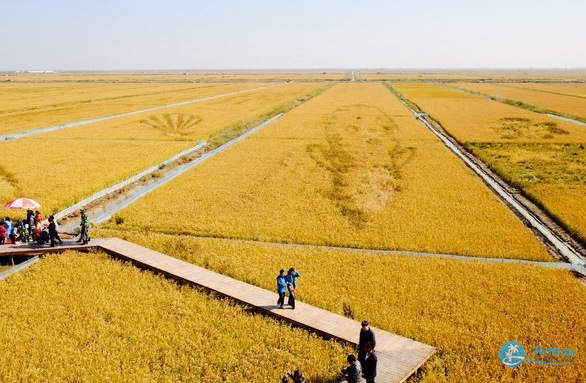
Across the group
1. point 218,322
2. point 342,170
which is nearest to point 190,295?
point 218,322

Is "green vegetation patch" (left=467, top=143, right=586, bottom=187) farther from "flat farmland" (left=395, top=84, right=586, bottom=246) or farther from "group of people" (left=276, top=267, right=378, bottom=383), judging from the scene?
"group of people" (left=276, top=267, right=378, bottom=383)

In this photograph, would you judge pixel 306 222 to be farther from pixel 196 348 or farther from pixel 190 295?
pixel 196 348

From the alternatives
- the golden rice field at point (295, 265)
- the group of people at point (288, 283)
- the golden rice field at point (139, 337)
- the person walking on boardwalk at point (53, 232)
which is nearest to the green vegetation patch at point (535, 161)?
the golden rice field at point (295, 265)

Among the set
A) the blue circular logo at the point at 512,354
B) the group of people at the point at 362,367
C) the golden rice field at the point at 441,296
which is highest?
the group of people at the point at 362,367

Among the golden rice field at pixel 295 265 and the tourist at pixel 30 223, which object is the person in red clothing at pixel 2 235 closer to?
the tourist at pixel 30 223

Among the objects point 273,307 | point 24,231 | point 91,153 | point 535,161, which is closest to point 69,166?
point 91,153
